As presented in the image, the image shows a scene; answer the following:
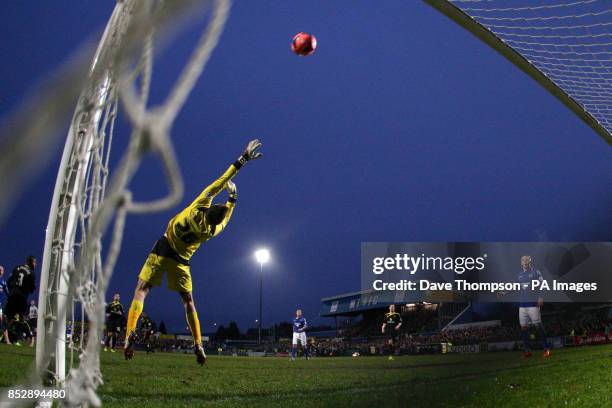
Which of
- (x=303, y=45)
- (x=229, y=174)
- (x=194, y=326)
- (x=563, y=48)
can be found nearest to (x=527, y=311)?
(x=563, y=48)

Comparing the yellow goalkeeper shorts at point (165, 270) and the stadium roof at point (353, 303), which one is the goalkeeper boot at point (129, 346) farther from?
the stadium roof at point (353, 303)

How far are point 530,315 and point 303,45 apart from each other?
27.7 ft

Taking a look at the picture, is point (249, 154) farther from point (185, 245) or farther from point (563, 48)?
point (563, 48)

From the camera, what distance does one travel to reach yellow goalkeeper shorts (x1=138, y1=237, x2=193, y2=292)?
675 cm

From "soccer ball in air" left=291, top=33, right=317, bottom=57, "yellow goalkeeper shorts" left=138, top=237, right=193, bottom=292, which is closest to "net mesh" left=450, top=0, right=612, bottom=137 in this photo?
"soccer ball in air" left=291, top=33, right=317, bottom=57

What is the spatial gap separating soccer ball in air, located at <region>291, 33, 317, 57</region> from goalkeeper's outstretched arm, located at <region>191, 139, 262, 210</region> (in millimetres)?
1132

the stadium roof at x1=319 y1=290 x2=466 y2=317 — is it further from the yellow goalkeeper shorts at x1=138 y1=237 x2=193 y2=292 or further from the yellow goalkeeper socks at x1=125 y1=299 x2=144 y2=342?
the yellow goalkeeper socks at x1=125 y1=299 x2=144 y2=342

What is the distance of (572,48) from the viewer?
→ 6.32 m

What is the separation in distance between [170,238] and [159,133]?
5.41 m

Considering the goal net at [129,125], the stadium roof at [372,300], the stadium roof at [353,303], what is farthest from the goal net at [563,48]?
the stadium roof at [353,303]

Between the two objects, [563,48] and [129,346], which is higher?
[563,48]

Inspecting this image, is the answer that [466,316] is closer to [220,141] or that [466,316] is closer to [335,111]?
[220,141]

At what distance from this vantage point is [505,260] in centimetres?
2727

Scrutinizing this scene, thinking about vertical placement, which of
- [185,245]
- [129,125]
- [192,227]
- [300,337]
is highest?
[192,227]
